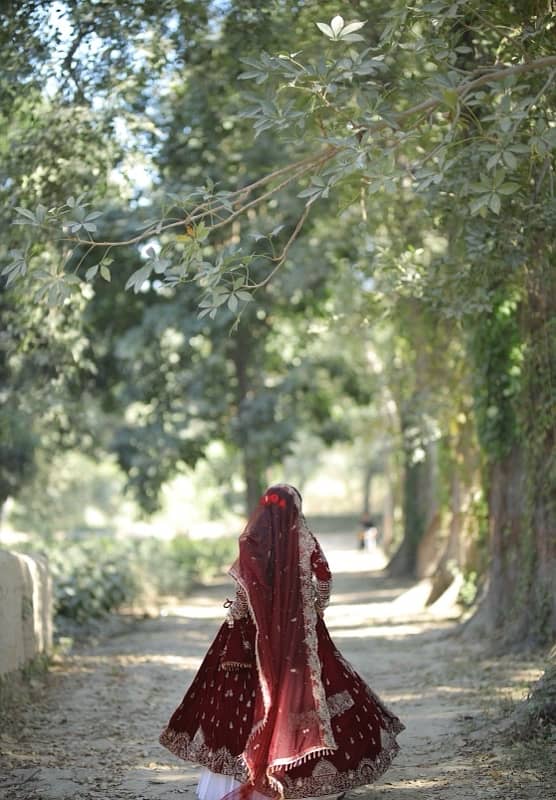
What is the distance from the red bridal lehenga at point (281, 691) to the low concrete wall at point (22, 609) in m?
3.61

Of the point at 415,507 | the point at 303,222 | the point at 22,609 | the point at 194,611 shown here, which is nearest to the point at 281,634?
the point at 303,222

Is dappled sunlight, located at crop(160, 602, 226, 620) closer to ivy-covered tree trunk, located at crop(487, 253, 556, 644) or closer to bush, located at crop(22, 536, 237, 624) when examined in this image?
bush, located at crop(22, 536, 237, 624)

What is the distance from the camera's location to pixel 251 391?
79.7 ft

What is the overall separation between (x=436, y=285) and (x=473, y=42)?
2.35 metres

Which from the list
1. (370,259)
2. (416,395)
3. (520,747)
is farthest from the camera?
(416,395)

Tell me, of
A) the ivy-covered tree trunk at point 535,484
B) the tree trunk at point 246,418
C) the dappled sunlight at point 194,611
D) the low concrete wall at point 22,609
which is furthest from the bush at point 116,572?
the ivy-covered tree trunk at point 535,484

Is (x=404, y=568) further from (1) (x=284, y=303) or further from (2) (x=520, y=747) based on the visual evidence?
(2) (x=520, y=747)

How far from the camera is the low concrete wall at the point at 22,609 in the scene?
31.2 feet

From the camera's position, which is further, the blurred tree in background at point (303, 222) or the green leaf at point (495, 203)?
the blurred tree in background at point (303, 222)

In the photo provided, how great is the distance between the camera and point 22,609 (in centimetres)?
1027

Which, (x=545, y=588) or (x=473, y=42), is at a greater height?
(x=473, y=42)

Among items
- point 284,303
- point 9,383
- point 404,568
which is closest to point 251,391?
point 284,303

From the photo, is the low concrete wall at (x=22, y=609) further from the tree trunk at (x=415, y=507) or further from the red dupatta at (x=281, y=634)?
the tree trunk at (x=415, y=507)

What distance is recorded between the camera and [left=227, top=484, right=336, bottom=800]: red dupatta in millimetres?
5871
